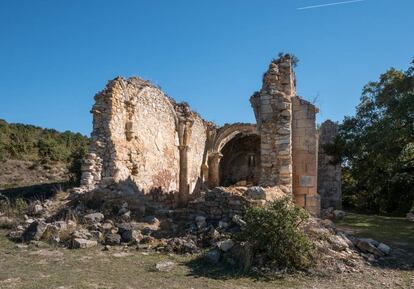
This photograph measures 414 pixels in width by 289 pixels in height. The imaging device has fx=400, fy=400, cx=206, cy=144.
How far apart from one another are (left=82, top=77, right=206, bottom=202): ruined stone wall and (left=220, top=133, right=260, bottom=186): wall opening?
25.7 ft

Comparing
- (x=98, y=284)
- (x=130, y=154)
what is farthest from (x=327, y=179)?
(x=98, y=284)

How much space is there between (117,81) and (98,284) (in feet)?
23.8

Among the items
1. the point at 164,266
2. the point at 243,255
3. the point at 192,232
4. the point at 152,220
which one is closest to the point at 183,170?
the point at 152,220

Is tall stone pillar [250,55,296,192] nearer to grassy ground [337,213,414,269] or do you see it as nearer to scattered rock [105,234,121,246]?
grassy ground [337,213,414,269]

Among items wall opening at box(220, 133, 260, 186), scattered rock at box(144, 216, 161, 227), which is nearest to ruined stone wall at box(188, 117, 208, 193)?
wall opening at box(220, 133, 260, 186)

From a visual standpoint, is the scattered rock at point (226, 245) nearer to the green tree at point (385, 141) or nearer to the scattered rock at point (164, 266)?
the scattered rock at point (164, 266)

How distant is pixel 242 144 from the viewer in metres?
26.4

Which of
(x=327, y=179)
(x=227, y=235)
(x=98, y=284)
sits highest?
(x=327, y=179)

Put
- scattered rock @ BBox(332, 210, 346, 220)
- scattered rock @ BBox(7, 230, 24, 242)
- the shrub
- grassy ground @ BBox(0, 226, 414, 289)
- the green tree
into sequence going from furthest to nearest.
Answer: scattered rock @ BBox(332, 210, 346, 220) → the green tree → the shrub → scattered rock @ BBox(7, 230, 24, 242) → grassy ground @ BBox(0, 226, 414, 289)

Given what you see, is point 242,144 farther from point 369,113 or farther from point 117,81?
point 117,81

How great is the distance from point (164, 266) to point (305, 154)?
6047mm

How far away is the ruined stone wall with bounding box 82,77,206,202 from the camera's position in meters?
11.1

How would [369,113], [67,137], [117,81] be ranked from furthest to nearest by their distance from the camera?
[67,137]
[369,113]
[117,81]

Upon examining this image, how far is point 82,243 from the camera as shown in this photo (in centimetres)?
762
